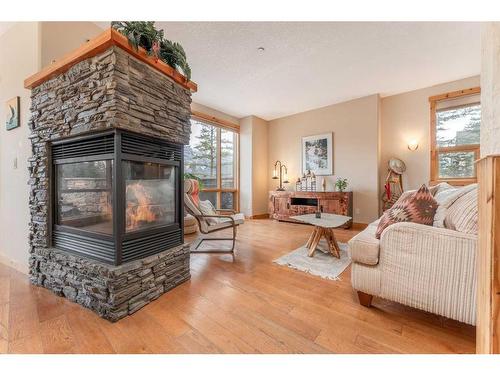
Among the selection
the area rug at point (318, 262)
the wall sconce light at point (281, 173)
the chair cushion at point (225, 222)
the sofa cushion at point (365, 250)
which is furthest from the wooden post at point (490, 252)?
the wall sconce light at point (281, 173)

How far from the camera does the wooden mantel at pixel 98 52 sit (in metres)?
1.34

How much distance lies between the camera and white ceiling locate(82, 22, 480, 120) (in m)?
2.41

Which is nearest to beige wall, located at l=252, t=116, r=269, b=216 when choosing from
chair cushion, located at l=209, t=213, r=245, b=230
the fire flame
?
chair cushion, located at l=209, t=213, r=245, b=230

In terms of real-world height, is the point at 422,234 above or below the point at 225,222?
above

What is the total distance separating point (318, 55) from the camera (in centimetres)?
289

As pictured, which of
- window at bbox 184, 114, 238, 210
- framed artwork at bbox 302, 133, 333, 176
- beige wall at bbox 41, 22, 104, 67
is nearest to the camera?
beige wall at bbox 41, 22, 104, 67

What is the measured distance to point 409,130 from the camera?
4168 millimetres

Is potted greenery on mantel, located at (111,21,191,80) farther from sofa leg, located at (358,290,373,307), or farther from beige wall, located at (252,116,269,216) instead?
beige wall, located at (252,116,269,216)

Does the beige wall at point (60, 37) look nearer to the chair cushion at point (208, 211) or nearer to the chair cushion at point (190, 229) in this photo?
the chair cushion at point (208, 211)

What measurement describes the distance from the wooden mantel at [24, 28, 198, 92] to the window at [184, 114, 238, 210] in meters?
2.74

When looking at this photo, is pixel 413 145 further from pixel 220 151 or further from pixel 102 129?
pixel 102 129

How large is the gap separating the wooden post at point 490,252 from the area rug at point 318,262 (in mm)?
1291

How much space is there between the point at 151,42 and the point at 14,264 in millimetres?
2580

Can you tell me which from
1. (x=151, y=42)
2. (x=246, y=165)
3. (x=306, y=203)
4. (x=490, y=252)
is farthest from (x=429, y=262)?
(x=246, y=165)
